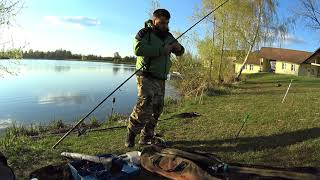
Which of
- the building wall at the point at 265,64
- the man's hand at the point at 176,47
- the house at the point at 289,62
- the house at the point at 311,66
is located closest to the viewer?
the man's hand at the point at 176,47

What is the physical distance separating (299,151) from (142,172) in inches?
99.9

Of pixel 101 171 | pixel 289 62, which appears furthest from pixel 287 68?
pixel 101 171

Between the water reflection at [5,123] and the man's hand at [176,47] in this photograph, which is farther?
the water reflection at [5,123]

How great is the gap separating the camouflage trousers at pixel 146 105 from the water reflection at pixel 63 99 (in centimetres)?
1438

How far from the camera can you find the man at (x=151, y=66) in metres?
6.52

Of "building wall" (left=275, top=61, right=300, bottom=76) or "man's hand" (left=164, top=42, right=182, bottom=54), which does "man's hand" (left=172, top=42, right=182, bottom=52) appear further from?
"building wall" (left=275, top=61, right=300, bottom=76)

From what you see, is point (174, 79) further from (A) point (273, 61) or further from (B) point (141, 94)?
(A) point (273, 61)

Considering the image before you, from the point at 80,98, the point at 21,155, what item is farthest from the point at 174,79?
the point at 21,155

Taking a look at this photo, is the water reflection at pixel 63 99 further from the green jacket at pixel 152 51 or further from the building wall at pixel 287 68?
the building wall at pixel 287 68

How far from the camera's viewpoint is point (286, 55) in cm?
7262

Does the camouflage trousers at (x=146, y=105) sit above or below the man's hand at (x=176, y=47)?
below

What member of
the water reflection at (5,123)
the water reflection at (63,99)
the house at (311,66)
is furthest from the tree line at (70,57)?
the water reflection at (5,123)

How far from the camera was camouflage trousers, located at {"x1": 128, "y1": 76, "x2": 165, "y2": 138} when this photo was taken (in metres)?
6.62

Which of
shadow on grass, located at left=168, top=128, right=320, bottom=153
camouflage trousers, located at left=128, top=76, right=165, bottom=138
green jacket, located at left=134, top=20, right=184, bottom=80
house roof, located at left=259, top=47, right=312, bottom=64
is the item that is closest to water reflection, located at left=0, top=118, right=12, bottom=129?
camouflage trousers, located at left=128, top=76, right=165, bottom=138
